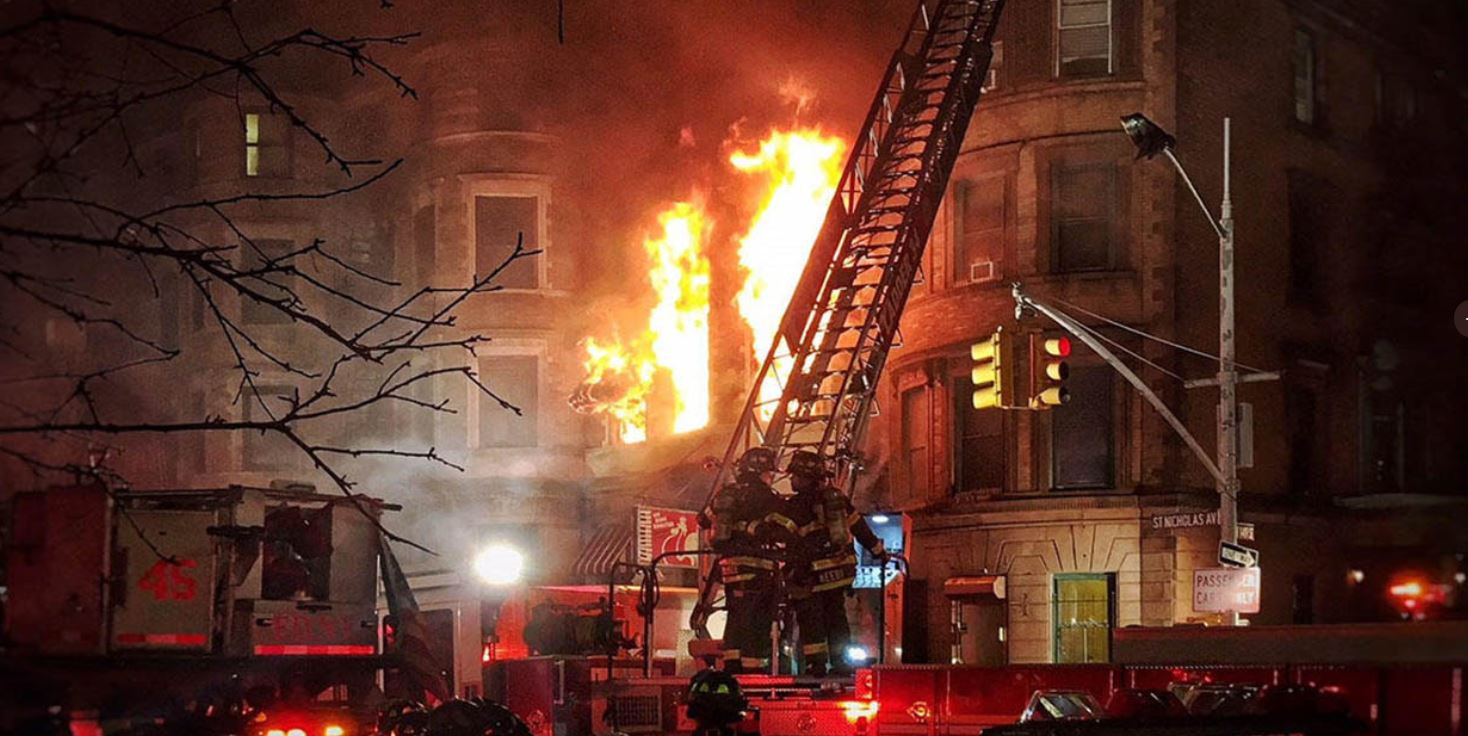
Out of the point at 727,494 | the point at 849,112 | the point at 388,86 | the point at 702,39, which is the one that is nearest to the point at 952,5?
the point at 849,112

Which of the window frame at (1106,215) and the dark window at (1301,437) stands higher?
the window frame at (1106,215)

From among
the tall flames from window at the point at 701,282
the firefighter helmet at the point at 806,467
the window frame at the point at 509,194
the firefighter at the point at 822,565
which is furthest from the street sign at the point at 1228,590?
the window frame at the point at 509,194

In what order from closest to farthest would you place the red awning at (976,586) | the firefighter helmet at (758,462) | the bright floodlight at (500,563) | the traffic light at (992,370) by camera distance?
the firefighter helmet at (758,462)
the traffic light at (992,370)
the red awning at (976,586)
the bright floodlight at (500,563)

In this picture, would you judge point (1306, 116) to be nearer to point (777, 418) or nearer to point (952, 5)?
point (952, 5)

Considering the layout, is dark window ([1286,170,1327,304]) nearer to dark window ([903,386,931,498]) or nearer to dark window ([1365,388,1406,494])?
dark window ([1365,388,1406,494])

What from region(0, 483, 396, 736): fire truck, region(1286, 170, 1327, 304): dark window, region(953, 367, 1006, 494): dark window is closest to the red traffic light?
region(0, 483, 396, 736): fire truck

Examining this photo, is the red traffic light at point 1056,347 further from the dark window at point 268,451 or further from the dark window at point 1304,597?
the dark window at point 268,451

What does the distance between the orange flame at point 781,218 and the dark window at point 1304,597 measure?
29.8 feet

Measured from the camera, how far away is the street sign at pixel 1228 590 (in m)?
20.2

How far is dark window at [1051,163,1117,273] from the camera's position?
89.3ft

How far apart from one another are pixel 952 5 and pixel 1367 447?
10.3 m

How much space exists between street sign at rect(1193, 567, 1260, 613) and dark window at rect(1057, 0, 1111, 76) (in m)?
9.41

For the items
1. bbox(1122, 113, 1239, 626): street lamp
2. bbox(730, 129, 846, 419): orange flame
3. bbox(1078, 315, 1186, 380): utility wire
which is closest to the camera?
bbox(1122, 113, 1239, 626): street lamp

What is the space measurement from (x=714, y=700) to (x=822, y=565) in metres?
4.70
